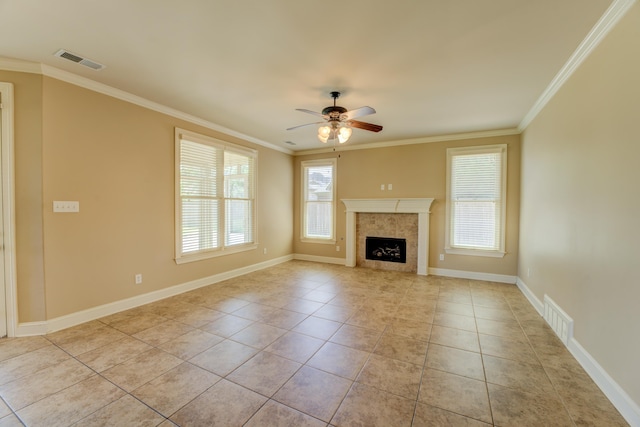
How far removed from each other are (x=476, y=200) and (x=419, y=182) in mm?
1078

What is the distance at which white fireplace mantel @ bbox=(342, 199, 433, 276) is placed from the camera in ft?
17.5

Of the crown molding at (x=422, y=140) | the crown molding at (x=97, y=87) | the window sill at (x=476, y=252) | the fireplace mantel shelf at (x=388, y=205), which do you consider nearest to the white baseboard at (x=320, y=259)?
the fireplace mantel shelf at (x=388, y=205)

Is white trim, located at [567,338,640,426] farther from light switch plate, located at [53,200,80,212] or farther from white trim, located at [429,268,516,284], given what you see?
light switch plate, located at [53,200,80,212]

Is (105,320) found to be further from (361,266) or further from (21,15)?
(361,266)

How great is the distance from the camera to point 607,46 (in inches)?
80.8

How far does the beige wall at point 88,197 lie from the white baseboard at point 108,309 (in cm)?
7

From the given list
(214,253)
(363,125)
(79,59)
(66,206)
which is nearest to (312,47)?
(363,125)

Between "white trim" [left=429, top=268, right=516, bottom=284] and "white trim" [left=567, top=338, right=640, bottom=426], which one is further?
"white trim" [left=429, top=268, right=516, bottom=284]

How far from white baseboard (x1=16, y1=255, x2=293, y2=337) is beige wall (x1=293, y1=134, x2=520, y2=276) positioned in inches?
106

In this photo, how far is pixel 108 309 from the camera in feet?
10.8

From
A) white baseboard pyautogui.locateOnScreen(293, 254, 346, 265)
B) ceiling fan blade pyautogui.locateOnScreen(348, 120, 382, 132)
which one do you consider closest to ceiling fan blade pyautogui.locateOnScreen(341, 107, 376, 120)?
ceiling fan blade pyautogui.locateOnScreen(348, 120, 382, 132)

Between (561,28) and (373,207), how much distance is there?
4.02 m

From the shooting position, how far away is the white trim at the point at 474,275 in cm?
479

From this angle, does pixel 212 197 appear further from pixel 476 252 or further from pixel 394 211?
pixel 476 252
